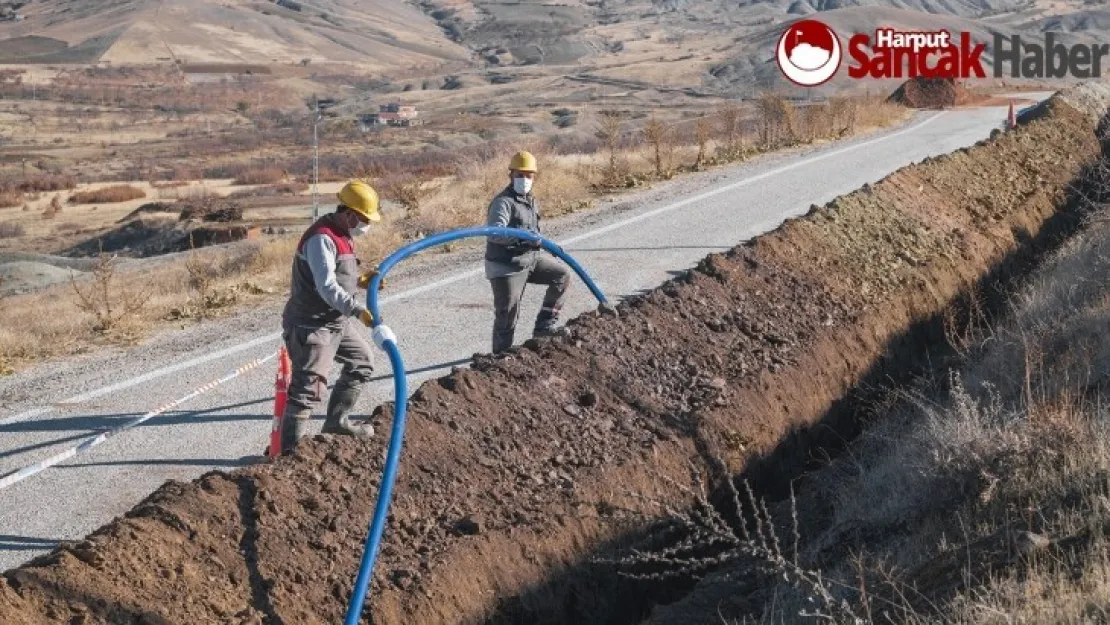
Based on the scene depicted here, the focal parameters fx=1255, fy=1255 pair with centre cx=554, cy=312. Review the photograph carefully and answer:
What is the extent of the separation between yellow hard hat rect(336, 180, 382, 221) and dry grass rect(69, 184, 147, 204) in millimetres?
46571

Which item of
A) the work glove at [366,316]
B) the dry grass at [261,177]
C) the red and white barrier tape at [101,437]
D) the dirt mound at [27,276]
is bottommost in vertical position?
the dry grass at [261,177]

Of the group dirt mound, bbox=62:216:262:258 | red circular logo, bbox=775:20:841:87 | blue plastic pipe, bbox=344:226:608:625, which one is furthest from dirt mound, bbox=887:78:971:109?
red circular logo, bbox=775:20:841:87

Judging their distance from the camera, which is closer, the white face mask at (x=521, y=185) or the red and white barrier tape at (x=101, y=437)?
the red and white barrier tape at (x=101, y=437)

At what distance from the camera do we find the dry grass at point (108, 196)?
50.7m

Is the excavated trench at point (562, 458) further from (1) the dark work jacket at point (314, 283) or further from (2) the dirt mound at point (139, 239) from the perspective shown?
(2) the dirt mound at point (139, 239)

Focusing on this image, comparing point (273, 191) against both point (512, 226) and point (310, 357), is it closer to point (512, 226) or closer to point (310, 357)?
point (512, 226)

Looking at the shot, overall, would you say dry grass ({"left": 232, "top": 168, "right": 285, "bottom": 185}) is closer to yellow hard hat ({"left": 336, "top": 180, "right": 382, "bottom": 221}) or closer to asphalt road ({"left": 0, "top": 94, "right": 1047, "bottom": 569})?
asphalt road ({"left": 0, "top": 94, "right": 1047, "bottom": 569})

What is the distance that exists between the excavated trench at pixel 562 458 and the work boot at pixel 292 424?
39 cm

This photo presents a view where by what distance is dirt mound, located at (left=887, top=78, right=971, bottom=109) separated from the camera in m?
37.2

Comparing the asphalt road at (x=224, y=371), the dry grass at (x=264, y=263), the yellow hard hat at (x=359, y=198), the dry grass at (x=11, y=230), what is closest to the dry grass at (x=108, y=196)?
the dry grass at (x=11, y=230)

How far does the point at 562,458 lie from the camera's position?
25.8ft

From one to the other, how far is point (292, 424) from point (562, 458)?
170 cm

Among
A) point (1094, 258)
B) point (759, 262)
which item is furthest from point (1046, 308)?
point (759, 262)

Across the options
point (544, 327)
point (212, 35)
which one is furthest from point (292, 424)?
point (212, 35)
